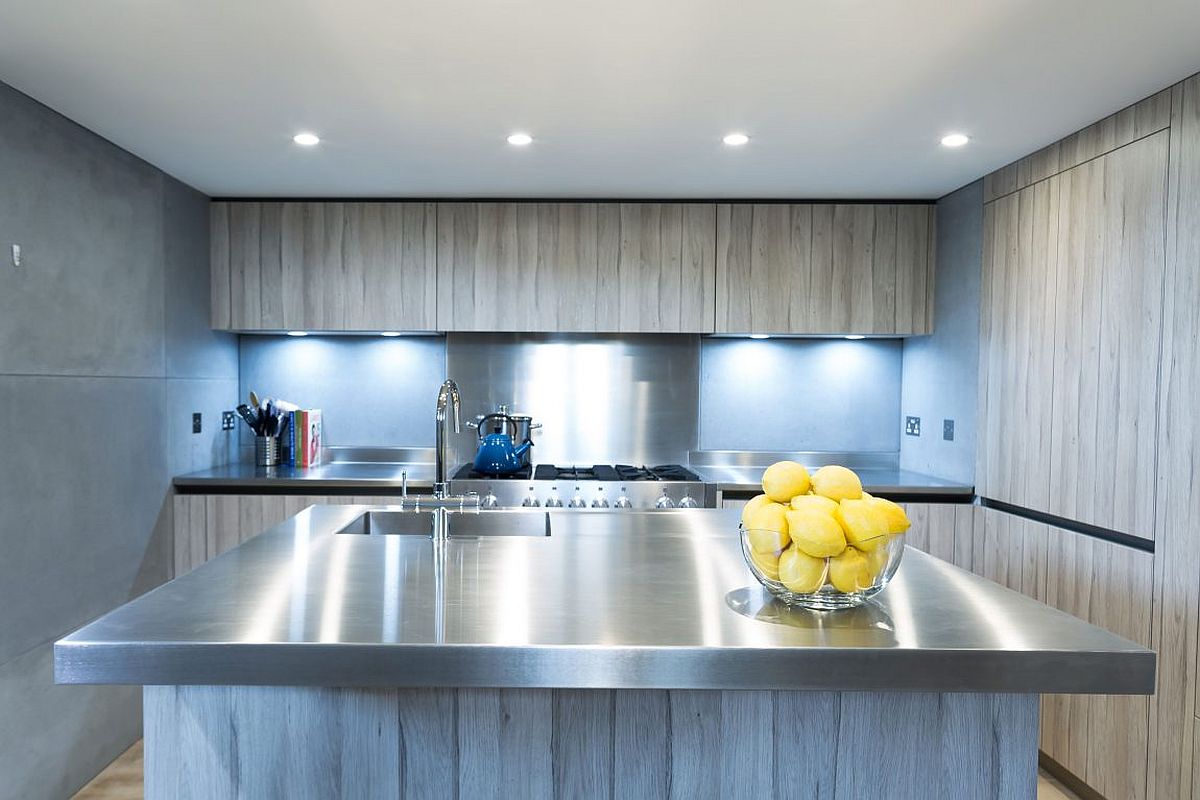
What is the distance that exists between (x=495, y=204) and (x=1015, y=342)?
2.41 meters

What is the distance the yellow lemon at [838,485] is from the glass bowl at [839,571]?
10 centimetres

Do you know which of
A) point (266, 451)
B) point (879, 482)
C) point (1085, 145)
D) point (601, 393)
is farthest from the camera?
point (601, 393)

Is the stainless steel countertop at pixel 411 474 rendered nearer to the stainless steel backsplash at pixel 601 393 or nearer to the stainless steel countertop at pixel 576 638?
the stainless steel backsplash at pixel 601 393

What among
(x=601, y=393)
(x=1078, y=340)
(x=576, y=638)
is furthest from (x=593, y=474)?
(x=576, y=638)

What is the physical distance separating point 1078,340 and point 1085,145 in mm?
677

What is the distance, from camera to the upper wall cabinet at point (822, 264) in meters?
3.87

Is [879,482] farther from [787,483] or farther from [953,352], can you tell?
[787,483]

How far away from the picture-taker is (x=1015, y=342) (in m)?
3.18

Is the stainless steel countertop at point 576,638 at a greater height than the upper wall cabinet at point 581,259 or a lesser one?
lesser

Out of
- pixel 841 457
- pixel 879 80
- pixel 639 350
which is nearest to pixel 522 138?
pixel 879 80

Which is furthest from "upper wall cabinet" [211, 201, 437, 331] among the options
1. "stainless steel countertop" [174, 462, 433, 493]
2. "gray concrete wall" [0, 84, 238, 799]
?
"stainless steel countertop" [174, 462, 433, 493]

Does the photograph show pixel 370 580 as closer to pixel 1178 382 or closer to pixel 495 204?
pixel 1178 382

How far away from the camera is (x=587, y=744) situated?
1.36 meters

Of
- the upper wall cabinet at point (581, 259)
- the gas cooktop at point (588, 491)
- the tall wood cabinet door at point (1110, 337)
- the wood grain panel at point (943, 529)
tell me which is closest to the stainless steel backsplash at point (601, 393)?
the upper wall cabinet at point (581, 259)
